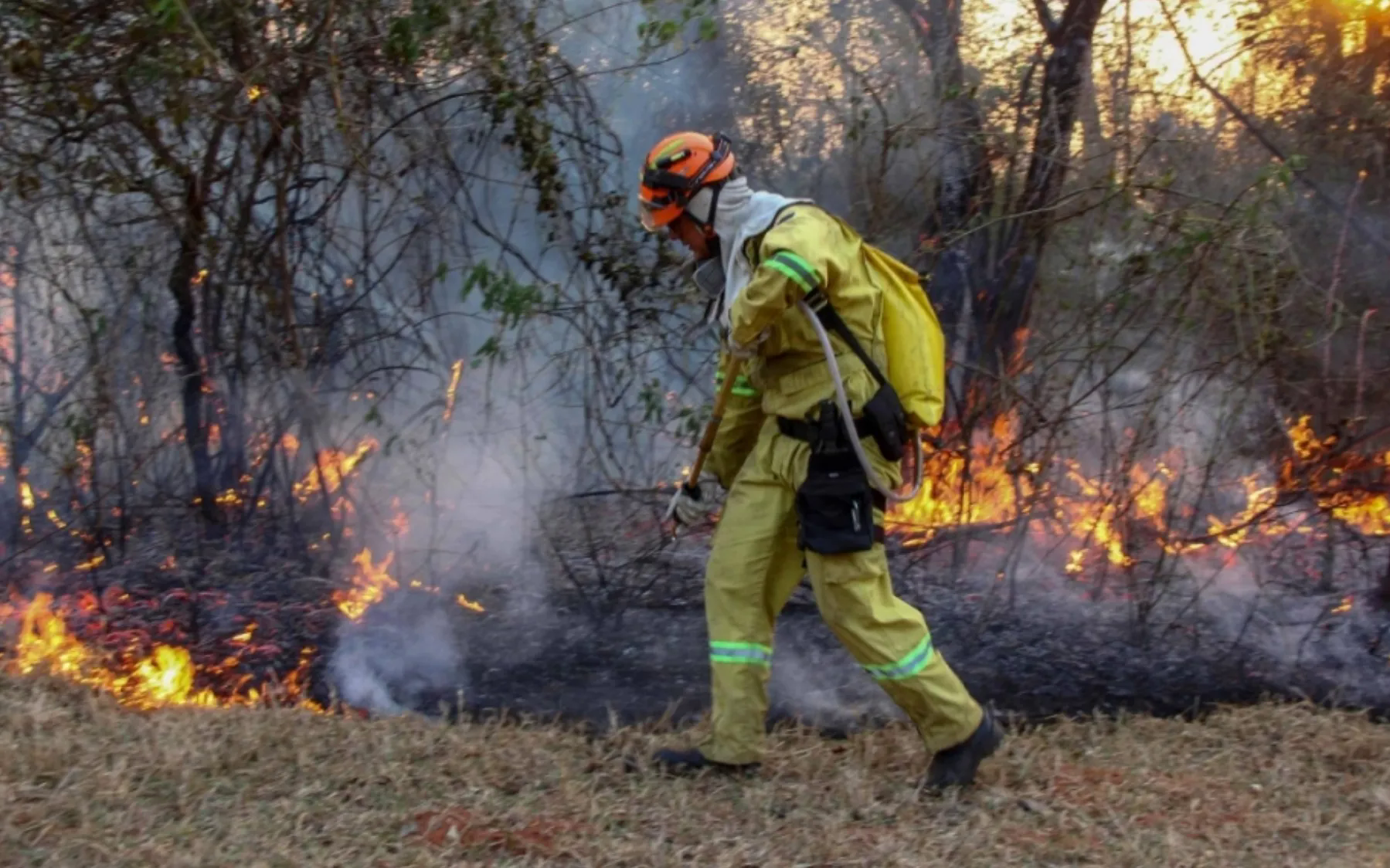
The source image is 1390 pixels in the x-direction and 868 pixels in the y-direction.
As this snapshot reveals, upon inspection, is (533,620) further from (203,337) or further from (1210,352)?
(1210,352)

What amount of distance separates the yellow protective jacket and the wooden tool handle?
0.04 meters

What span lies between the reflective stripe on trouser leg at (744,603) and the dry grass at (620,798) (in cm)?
17

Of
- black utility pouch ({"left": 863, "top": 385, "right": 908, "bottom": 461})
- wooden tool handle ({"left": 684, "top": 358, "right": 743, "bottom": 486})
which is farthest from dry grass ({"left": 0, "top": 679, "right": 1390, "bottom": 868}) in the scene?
black utility pouch ({"left": 863, "top": 385, "right": 908, "bottom": 461})

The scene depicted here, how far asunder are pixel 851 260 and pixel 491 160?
2656 millimetres

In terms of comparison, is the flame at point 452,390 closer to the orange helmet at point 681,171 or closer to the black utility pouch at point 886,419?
the orange helmet at point 681,171

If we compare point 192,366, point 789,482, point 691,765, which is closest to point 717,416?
point 789,482

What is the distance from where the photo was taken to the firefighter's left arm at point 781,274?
135 inches

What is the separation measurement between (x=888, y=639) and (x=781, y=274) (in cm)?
105

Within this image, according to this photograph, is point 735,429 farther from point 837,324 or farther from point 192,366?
point 192,366

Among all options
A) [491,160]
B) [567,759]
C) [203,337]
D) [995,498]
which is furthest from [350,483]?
[995,498]

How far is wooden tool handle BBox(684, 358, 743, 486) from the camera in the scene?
3887 mm

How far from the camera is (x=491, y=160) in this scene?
583cm

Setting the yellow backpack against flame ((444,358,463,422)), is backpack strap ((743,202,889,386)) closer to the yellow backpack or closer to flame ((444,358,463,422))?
the yellow backpack

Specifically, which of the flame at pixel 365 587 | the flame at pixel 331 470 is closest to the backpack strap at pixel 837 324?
the flame at pixel 365 587
